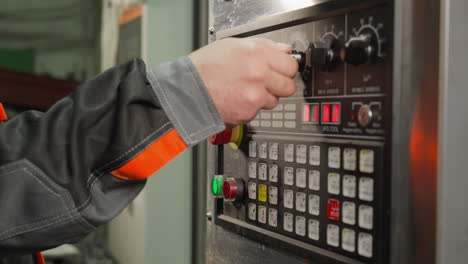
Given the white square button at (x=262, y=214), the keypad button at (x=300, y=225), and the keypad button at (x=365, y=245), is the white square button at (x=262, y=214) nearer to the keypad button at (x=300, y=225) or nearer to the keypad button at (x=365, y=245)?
the keypad button at (x=300, y=225)

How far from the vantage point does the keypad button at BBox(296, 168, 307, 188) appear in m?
0.71

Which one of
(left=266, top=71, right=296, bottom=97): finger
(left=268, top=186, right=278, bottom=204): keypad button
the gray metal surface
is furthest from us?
(left=268, top=186, right=278, bottom=204): keypad button

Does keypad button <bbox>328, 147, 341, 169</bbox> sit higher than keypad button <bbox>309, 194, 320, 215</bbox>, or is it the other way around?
keypad button <bbox>328, 147, 341, 169</bbox>

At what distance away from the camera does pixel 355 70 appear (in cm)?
63

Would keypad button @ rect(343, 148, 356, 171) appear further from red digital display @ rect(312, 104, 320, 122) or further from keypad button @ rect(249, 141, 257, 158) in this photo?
keypad button @ rect(249, 141, 257, 158)

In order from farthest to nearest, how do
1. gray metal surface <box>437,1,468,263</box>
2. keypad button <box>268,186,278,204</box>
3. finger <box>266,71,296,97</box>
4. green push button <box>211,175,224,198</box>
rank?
green push button <box>211,175,224,198</box>, keypad button <box>268,186,278,204</box>, finger <box>266,71,296,97</box>, gray metal surface <box>437,1,468,263</box>

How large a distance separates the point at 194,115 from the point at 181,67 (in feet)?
0.21

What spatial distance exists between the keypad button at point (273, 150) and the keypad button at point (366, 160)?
0.18m

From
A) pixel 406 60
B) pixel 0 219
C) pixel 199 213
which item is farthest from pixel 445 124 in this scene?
pixel 199 213

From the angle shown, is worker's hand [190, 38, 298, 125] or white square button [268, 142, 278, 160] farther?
white square button [268, 142, 278, 160]

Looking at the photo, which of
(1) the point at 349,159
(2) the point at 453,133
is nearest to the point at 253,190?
(1) the point at 349,159

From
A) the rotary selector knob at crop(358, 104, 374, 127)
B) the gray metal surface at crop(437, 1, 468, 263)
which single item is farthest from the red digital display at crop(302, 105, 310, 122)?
the gray metal surface at crop(437, 1, 468, 263)

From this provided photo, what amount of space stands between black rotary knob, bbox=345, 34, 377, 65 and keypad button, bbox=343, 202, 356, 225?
176mm

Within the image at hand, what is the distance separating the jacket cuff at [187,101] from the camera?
0.61 m
